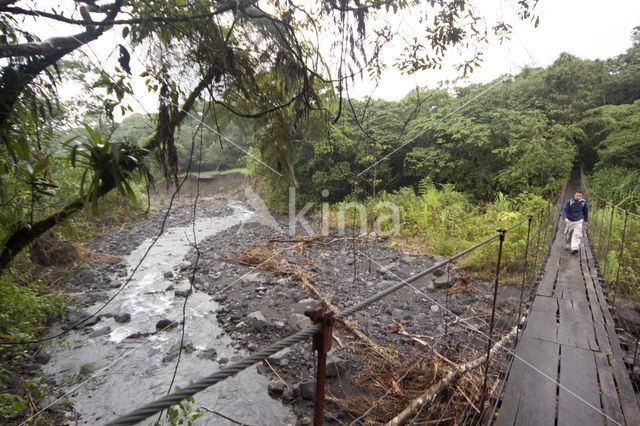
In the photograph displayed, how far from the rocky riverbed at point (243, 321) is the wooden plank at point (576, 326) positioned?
491mm

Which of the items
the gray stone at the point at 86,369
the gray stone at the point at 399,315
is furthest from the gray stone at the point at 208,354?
the gray stone at the point at 399,315

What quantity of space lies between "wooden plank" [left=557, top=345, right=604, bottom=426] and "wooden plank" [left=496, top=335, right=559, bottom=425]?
4 cm

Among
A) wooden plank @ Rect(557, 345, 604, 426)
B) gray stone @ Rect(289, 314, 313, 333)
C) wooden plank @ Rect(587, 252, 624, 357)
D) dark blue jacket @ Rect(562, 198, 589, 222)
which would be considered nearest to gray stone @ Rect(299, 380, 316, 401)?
gray stone @ Rect(289, 314, 313, 333)

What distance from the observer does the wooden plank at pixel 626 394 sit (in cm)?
164

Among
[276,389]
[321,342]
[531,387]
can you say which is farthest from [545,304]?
[321,342]

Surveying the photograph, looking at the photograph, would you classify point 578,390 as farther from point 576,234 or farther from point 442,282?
point 576,234

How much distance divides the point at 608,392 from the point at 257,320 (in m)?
3.31

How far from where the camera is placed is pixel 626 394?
5.93 feet

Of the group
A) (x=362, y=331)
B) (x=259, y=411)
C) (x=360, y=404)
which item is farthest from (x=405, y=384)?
(x=259, y=411)

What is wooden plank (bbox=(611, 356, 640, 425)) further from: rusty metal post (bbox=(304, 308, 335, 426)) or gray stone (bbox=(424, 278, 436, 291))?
gray stone (bbox=(424, 278, 436, 291))

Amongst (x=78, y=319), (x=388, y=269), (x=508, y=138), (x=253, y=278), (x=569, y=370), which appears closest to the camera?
(x=569, y=370)

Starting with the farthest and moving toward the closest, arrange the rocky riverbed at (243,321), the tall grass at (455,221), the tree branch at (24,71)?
the tall grass at (455,221), the rocky riverbed at (243,321), the tree branch at (24,71)

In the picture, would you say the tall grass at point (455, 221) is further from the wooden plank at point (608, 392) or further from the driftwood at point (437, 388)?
the driftwood at point (437, 388)

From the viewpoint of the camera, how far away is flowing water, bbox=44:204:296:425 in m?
2.57
